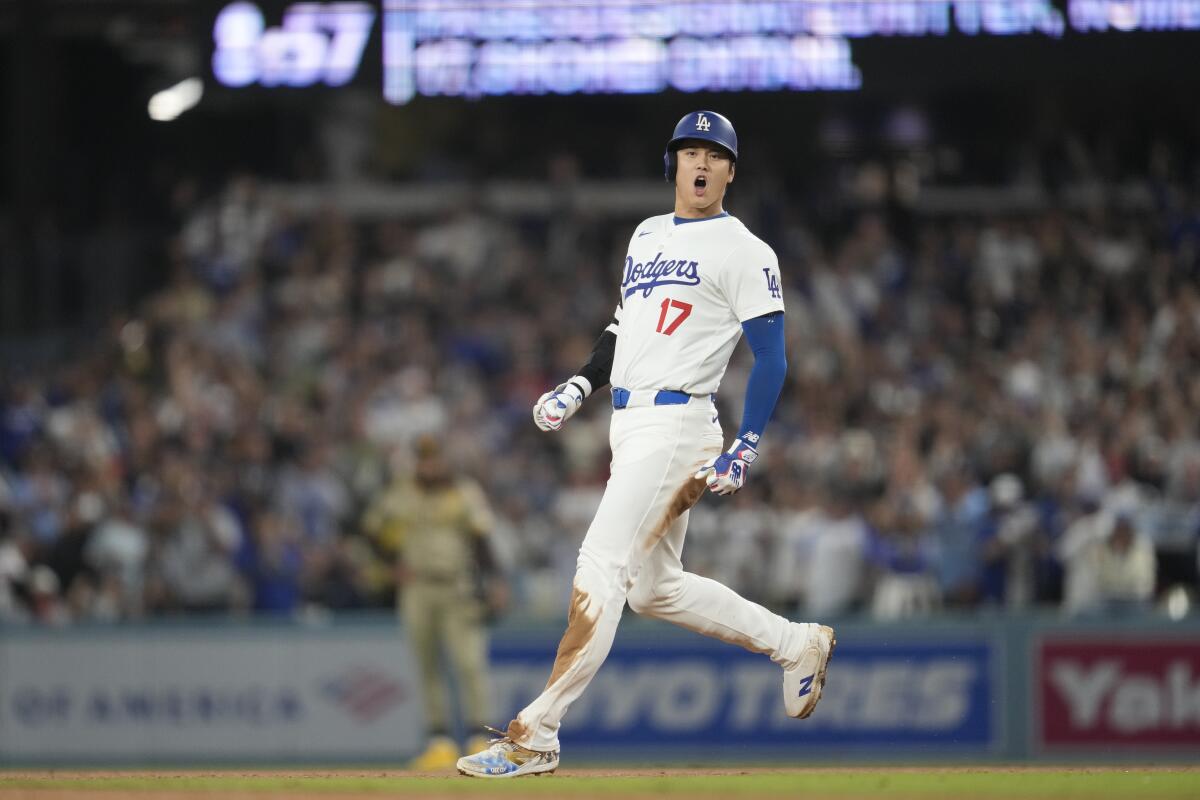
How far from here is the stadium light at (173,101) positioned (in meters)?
20.0

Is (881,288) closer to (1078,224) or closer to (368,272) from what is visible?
(1078,224)

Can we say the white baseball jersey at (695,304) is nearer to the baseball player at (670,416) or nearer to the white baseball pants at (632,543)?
the baseball player at (670,416)

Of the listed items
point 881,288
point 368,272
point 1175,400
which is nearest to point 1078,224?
point 881,288

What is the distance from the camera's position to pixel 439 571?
446 inches

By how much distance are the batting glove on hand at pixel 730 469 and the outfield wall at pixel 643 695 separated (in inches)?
251

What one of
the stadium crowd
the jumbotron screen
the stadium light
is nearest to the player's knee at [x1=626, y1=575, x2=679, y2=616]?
the stadium crowd

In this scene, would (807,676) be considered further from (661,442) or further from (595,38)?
(595,38)

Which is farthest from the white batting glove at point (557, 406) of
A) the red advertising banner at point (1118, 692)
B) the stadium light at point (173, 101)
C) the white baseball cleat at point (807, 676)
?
the stadium light at point (173, 101)

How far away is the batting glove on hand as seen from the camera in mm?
6148

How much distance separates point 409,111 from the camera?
2098 cm

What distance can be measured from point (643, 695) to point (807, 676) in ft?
19.9

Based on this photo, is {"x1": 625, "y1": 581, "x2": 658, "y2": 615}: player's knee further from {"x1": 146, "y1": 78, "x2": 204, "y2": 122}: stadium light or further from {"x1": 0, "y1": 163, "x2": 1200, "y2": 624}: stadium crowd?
{"x1": 146, "y1": 78, "x2": 204, "y2": 122}: stadium light

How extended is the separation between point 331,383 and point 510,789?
9.10 metres

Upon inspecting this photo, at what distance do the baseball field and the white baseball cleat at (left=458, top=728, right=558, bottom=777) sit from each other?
0.04m
